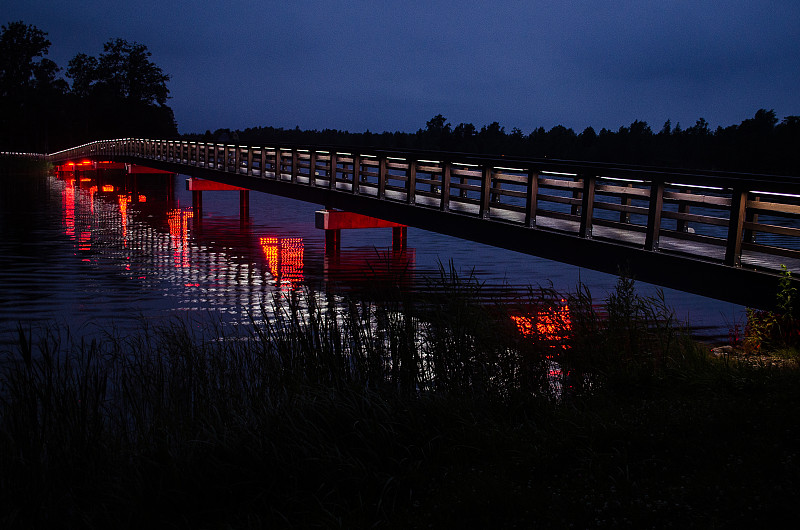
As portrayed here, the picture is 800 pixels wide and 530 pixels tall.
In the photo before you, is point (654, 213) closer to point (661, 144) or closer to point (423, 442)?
point (423, 442)

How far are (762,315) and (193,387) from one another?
7.02 metres

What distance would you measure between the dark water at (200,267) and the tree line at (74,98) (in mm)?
87847

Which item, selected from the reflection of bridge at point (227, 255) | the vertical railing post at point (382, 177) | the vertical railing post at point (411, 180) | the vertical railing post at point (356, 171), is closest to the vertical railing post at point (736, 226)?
the reflection of bridge at point (227, 255)

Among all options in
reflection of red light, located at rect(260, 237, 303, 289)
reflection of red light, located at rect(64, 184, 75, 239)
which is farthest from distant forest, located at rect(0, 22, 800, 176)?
reflection of red light, located at rect(260, 237, 303, 289)

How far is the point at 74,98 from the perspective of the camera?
418 feet

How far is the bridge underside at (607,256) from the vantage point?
9.45m

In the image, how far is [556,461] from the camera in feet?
18.2

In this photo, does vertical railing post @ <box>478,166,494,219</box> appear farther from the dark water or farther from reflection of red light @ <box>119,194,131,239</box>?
reflection of red light @ <box>119,194,131,239</box>

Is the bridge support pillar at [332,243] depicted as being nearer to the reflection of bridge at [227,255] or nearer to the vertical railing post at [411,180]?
the reflection of bridge at [227,255]

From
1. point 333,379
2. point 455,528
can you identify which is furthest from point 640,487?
point 333,379

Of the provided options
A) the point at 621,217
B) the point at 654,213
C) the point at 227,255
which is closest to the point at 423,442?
the point at 654,213

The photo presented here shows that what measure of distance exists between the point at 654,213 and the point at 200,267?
14.5 m

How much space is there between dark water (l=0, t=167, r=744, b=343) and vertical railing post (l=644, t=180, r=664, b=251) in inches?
67.8

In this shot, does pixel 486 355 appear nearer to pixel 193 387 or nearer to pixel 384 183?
pixel 193 387
